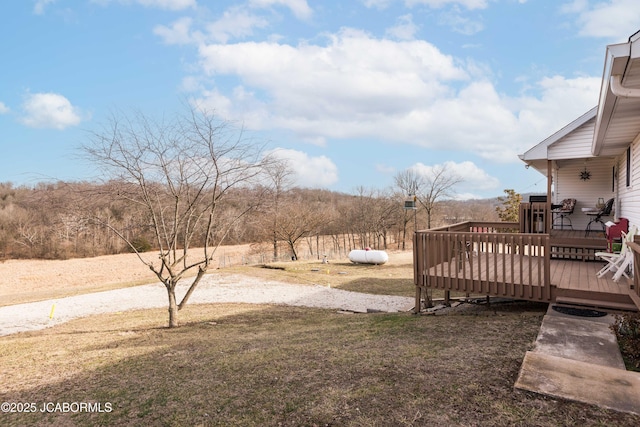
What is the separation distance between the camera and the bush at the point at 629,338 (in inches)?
134

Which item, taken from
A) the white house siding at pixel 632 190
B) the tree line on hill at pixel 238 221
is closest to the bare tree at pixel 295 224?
the tree line on hill at pixel 238 221

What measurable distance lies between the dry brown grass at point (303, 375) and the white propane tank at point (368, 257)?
12868 mm

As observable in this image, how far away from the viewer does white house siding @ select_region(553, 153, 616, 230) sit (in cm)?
1012

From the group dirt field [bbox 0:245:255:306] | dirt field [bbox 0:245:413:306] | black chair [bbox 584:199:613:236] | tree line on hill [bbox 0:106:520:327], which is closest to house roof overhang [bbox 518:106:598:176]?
black chair [bbox 584:199:613:236]

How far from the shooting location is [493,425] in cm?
242

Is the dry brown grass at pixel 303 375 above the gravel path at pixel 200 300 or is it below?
above

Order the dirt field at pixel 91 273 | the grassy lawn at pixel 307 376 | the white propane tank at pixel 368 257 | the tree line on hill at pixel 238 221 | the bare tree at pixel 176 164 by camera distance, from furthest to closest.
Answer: the white propane tank at pixel 368 257 → the dirt field at pixel 91 273 → the bare tree at pixel 176 164 → the tree line on hill at pixel 238 221 → the grassy lawn at pixel 307 376

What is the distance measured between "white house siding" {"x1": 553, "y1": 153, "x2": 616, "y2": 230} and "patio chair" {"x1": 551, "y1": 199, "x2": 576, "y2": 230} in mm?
213

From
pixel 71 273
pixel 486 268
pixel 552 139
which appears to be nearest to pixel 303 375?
pixel 486 268

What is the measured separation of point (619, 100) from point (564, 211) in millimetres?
6825

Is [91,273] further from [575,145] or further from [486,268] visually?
[575,145]

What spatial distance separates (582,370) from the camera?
10.0 feet

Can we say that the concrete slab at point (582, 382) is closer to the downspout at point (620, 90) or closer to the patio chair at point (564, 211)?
the downspout at point (620, 90)

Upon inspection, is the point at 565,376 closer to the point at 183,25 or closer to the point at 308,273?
the point at 183,25
